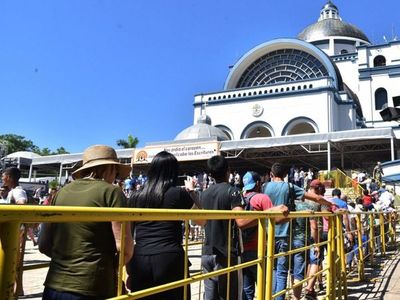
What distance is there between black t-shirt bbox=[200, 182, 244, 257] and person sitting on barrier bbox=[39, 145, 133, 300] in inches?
48.8

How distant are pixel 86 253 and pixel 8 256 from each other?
85 centimetres

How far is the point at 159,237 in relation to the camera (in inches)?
103

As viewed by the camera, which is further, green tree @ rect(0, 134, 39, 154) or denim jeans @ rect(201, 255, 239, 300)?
green tree @ rect(0, 134, 39, 154)

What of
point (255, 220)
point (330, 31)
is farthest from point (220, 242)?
point (330, 31)

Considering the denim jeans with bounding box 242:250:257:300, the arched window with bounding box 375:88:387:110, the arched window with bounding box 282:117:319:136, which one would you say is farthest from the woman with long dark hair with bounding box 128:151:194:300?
the arched window with bounding box 375:88:387:110

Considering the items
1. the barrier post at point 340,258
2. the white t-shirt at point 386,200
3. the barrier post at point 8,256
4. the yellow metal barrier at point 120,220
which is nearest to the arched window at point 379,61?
the white t-shirt at point 386,200

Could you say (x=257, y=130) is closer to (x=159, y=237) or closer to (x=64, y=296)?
(x=159, y=237)

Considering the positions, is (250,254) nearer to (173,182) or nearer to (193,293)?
(173,182)

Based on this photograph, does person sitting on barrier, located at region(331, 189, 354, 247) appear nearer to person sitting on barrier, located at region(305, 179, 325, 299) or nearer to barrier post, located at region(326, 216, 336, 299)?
person sitting on barrier, located at region(305, 179, 325, 299)

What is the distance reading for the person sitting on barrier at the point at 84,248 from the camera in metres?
1.98

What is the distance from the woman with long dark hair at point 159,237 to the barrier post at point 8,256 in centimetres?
122

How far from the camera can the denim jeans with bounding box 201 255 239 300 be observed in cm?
301

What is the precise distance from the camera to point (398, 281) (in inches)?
242

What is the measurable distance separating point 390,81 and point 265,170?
14.5 metres
